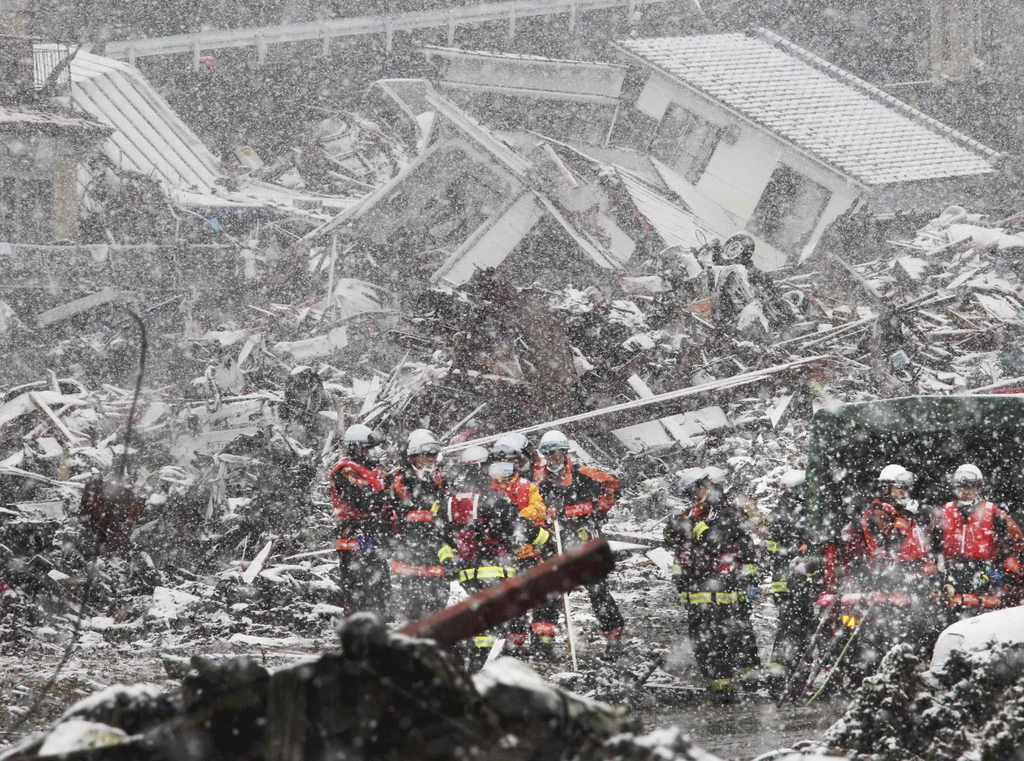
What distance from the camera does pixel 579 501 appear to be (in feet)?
28.2

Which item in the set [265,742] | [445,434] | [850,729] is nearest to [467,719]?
[265,742]

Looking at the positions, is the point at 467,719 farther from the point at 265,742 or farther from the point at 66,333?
the point at 66,333

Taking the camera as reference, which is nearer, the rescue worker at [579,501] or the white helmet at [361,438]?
the white helmet at [361,438]

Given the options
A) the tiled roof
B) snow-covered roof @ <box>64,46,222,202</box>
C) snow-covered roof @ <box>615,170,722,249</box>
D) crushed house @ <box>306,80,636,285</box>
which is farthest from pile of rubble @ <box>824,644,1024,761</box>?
snow-covered roof @ <box>64,46,222,202</box>

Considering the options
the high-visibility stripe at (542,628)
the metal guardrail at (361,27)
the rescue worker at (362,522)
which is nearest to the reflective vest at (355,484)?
the rescue worker at (362,522)

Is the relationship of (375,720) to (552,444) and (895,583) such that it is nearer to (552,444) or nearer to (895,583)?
(895,583)

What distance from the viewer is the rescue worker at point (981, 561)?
7048mm

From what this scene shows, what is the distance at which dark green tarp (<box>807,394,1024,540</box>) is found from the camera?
8273 millimetres

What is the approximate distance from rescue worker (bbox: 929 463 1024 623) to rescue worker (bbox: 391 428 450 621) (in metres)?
3.57

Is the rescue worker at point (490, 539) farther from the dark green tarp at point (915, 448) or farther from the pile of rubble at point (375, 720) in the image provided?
the pile of rubble at point (375, 720)

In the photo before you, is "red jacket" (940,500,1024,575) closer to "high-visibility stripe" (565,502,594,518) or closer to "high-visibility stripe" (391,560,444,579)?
"high-visibility stripe" (565,502,594,518)

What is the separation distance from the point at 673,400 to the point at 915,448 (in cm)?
504

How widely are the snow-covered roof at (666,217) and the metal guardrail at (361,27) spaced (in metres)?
7.40

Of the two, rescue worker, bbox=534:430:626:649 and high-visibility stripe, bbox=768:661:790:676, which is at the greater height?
rescue worker, bbox=534:430:626:649
